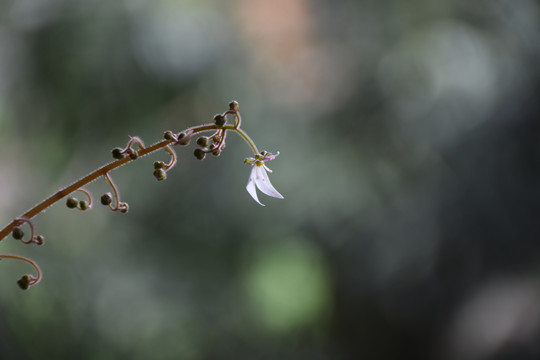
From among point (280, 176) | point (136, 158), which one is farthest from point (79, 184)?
point (280, 176)

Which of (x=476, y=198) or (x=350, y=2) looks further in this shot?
(x=350, y=2)

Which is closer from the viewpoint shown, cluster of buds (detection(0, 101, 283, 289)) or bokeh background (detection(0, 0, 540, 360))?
cluster of buds (detection(0, 101, 283, 289))

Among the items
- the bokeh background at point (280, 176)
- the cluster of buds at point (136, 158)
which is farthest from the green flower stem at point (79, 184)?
the bokeh background at point (280, 176)

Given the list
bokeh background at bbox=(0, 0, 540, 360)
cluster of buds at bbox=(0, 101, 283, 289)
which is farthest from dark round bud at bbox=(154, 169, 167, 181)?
bokeh background at bbox=(0, 0, 540, 360)

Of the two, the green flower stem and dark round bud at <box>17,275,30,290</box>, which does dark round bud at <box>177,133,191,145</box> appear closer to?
the green flower stem

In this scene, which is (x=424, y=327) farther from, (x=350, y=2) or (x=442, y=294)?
(x=350, y=2)

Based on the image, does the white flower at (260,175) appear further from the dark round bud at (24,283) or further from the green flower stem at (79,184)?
the dark round bud at (24,283)

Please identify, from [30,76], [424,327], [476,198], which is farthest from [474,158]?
[30,76]

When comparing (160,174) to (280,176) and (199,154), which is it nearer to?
(199,154)
